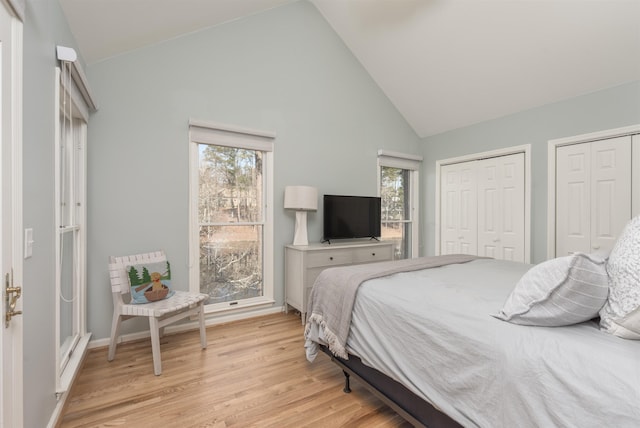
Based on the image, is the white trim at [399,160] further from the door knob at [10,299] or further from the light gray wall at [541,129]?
the door knob at [10,299]

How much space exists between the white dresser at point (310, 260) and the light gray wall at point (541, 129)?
178cm

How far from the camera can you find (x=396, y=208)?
459cm

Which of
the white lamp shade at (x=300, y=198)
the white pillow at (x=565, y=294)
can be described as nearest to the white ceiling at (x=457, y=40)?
the white lamp shade at (x=300, y=198)

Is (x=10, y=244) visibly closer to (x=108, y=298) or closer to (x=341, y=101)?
A: (x=108, y=298)

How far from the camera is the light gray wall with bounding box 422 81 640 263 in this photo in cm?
284

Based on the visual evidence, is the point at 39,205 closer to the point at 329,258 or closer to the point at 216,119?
the point at 216,119

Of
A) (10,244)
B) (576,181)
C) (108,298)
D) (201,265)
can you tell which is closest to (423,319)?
(10,244)

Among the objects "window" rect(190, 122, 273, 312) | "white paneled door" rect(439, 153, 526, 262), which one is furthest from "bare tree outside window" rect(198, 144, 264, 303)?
"white paneled door" rect(439, 153, 526, 262)

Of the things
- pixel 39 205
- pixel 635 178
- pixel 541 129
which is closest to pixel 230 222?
pixel 39 205

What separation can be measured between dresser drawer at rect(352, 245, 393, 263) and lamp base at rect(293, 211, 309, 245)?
593 millimetres

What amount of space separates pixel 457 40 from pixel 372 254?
2535 millimetres

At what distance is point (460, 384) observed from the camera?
3.85 feet

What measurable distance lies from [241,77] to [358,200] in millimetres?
1962

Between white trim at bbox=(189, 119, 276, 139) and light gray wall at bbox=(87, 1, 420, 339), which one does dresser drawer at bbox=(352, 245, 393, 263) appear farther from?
white trim at bbox=(189, 119, 276, 139)
